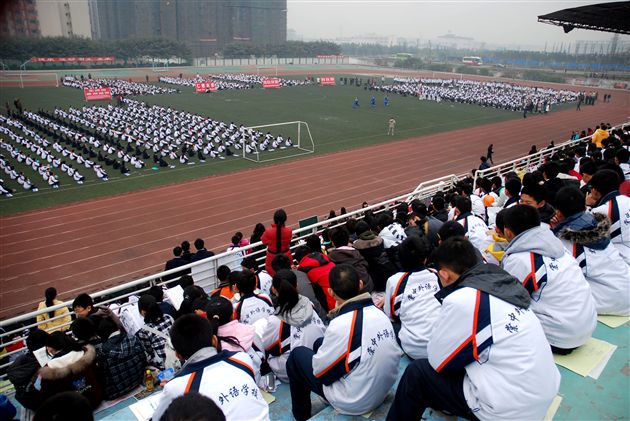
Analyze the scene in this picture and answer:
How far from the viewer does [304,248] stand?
21.0ft

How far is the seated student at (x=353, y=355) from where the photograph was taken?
3127 mm

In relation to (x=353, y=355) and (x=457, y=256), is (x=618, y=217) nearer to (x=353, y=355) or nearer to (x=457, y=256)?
(x=457, y=256)

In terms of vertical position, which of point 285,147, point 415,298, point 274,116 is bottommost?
point 285,147

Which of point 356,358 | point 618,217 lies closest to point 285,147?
point 618,217

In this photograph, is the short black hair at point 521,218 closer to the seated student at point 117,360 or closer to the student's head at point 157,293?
the seated student at point 117,360

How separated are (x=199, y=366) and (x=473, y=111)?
4185cm

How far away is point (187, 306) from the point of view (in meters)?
5.00

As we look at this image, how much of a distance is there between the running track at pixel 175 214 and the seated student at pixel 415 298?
31.3 ft

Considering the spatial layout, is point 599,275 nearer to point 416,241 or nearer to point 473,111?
point 416,241

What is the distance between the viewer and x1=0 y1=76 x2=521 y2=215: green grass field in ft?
59.5

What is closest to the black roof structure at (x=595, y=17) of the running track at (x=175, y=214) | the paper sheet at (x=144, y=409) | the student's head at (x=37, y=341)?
the running track at (x=175, y=214)

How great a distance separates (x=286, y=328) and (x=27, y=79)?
195ft

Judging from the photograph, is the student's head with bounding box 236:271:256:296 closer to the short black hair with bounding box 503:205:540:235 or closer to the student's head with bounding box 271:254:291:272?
the student's head with bounding box 271:254:291:272

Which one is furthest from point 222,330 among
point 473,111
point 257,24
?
point 257,24
